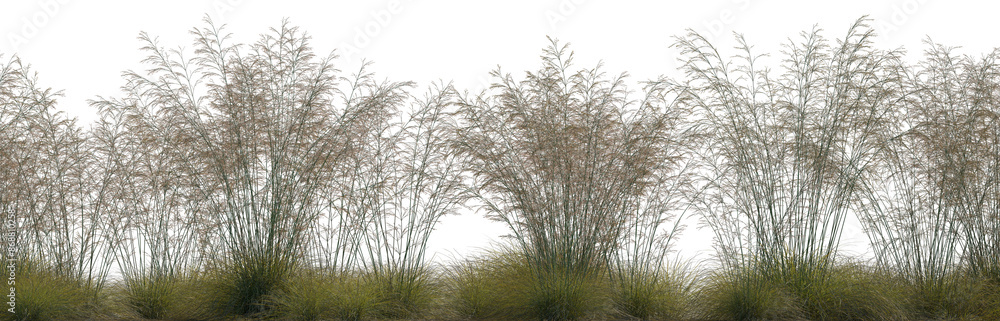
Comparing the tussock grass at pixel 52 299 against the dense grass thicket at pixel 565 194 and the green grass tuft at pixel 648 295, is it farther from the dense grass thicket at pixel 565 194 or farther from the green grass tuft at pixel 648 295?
the green grass tuft at pixel 648 295

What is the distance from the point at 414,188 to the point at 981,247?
228 inches

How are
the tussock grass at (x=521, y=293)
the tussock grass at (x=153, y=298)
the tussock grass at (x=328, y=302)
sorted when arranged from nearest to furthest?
the tussock grass at (x=521, y=293), the tussock grass at (x=328, y=302), the tussock grass at (x=153, y=298)

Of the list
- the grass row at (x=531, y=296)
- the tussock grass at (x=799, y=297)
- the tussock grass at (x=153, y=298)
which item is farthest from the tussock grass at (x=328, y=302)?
the tussock grass at (x=799, y=297)

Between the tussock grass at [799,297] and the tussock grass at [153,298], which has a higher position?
the tussock grass at [153,298]

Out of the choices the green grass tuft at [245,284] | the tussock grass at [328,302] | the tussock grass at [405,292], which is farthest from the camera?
the green grass tuft at [245,284]

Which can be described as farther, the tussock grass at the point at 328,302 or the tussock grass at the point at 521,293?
the tussock grass at the point at 328,302

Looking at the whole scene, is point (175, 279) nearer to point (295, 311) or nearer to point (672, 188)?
point (295, 311)

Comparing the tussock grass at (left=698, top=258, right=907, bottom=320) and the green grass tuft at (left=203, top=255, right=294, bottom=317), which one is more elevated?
Answer: the green grass tuft at (left=203, top=255, right=294, bottom=317)

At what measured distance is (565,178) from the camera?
6.19m

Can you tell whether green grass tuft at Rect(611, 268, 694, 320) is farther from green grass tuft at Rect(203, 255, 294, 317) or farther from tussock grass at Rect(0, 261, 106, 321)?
tussock grass at Rect(0, 261, 106, 321)

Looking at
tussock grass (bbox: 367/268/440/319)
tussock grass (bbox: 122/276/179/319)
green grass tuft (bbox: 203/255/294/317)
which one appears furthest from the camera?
tussock grass (bbox: 122/276/179/319)

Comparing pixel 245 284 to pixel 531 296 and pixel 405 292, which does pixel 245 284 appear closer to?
pixel 405 292

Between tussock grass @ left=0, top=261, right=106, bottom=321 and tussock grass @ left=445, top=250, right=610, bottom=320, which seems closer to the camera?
tussock grass @ left=445, top=250, right=610, bottom=320

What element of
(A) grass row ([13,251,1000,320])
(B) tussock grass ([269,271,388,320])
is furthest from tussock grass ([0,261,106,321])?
(B) tussock grass ([269,271,388,320])
